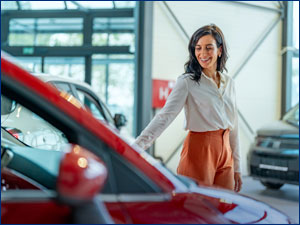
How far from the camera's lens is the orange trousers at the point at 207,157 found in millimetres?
2641

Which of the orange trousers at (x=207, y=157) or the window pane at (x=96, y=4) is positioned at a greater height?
the window pane at (x=96, y=4)

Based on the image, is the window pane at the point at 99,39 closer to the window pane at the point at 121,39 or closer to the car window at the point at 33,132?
the window pane at the point at 121,39

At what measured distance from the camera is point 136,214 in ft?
4.41

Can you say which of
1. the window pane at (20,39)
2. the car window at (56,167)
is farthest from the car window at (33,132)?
the window pane at (20,39)

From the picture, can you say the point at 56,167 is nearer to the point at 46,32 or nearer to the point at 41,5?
the point at 41,5

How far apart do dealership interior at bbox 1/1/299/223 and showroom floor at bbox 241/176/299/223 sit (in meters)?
0.02

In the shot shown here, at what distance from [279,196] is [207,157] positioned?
4.81m

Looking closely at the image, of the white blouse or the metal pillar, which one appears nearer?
the white blouse

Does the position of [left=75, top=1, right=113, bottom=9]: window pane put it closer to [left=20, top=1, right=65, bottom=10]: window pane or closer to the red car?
[left=20, top=1, right=65, bottom=10]: window pane

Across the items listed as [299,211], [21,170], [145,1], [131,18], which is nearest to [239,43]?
[145,1]

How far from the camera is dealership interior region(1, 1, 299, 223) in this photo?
22.7 ft

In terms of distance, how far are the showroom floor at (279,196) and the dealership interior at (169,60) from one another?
0.05 ft

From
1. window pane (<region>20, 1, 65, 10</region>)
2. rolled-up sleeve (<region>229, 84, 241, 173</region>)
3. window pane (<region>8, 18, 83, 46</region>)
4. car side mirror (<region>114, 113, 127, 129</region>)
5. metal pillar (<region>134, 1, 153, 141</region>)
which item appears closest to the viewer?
rolled-up sleeve (<region>229, 84, 241, 173</region>)

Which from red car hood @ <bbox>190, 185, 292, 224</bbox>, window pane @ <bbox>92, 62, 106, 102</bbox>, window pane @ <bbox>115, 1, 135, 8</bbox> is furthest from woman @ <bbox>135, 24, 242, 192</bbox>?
window pane @ <bbox>92, 62, 106, 102</bbox>
